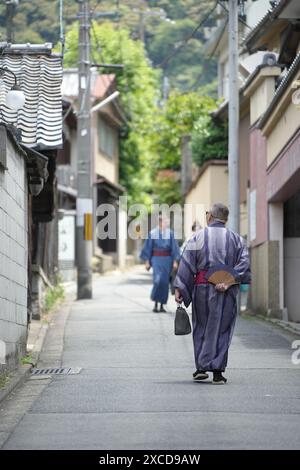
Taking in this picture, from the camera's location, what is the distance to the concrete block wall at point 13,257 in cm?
1157

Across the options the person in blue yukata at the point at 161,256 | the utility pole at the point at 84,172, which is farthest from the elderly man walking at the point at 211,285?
the utility pole at the point at 84,172

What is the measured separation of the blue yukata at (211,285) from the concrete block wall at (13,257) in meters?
1.87

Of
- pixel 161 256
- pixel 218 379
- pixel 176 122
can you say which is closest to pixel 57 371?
pixel 218 379

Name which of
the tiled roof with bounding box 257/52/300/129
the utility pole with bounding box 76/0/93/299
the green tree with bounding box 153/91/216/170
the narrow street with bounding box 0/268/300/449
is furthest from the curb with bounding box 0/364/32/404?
the green tree with bounding box 153/91/216/170

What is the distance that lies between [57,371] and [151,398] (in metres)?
2.86

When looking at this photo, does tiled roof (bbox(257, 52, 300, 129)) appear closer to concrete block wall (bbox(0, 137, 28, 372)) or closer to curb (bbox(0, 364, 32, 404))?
concrete block wall (bbox(0, 137, 28, 372))

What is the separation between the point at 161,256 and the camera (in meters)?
22.4

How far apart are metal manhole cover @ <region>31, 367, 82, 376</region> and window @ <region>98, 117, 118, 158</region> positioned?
3487 cm

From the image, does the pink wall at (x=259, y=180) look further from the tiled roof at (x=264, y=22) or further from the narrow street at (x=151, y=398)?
the narrow street at (x=151, y=398)

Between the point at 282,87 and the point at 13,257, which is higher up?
the point at 282,87

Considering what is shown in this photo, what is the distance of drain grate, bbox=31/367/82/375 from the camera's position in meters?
12.8

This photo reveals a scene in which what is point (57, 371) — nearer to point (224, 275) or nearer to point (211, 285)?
point (211, 285)

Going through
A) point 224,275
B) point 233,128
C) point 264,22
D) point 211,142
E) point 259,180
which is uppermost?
point 264,22
